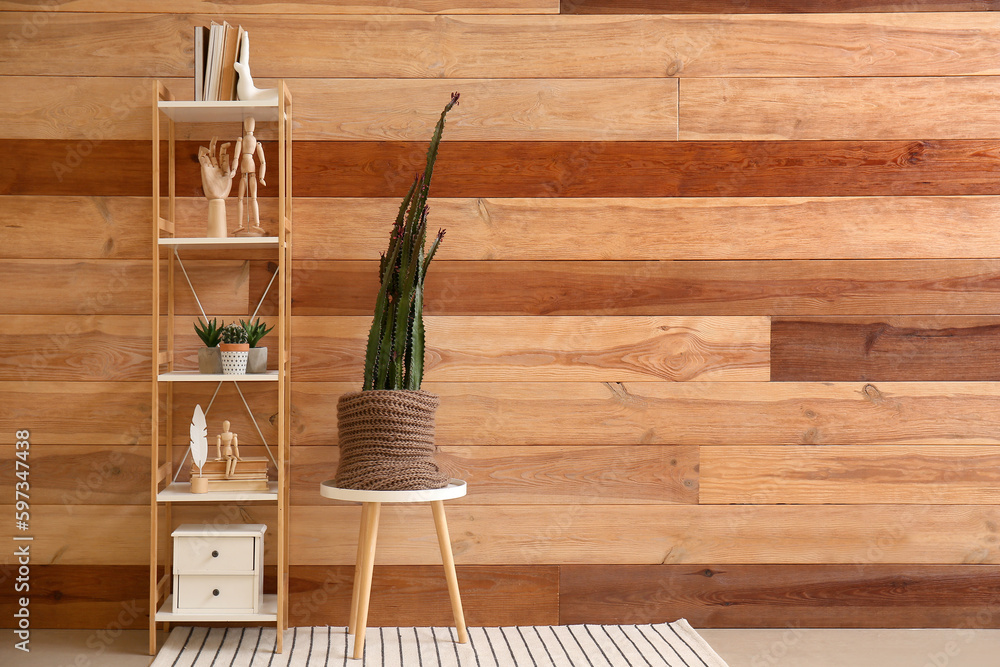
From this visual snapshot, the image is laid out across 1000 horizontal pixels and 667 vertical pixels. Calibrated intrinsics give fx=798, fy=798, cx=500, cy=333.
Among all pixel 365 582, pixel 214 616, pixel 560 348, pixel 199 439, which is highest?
pixel 560 348

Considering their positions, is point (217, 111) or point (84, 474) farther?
point (84, 474)

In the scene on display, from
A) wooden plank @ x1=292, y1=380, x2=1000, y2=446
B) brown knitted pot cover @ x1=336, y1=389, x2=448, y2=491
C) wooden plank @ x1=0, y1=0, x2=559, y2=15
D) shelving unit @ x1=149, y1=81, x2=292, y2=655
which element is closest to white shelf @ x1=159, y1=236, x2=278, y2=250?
shelving unit @ x1=149, y1=81, x2=292, y2=655

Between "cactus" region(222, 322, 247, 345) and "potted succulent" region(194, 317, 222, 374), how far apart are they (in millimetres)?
24

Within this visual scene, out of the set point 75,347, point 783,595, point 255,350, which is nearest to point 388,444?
point 255,350

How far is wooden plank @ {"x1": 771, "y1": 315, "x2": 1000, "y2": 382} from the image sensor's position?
86.9 inches

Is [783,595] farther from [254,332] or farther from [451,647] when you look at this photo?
[254,332]

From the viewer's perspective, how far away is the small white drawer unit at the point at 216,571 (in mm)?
1946

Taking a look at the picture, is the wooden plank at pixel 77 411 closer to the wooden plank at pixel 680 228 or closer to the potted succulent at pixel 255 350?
the potted succulent at pixel 255 350

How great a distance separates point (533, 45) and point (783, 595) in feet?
5.44

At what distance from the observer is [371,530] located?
191 cm

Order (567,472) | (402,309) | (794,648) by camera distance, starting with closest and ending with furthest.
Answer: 1. (402,309)
2. (794,648)
3. (567,472)

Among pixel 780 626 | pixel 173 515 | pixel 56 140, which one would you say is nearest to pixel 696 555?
pixel 780 626

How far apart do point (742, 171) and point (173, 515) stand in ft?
5.94

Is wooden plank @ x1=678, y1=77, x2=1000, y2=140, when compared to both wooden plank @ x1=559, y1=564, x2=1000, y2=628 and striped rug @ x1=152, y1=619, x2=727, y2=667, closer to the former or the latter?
Result: wooden plank @ x1=559, y1=564, x2=1000, y2=628
